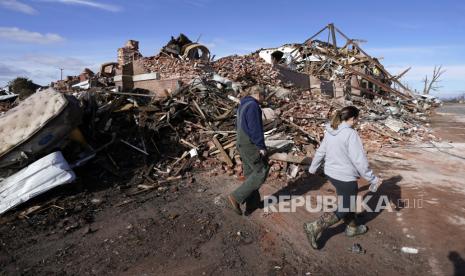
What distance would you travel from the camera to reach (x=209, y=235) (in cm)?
437

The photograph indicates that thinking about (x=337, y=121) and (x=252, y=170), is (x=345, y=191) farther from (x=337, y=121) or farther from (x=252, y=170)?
(x=252, y=170)

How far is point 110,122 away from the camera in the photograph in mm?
7277

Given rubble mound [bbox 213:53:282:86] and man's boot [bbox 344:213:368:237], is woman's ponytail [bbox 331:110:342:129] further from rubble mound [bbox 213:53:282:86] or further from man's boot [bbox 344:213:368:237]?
rubble mound [bbox 213:53:282:86]

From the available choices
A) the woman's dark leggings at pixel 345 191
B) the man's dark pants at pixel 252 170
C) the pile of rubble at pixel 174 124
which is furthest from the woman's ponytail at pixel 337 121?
the pile of rubble at pixel 174 124

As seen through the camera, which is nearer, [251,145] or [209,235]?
[209,235]

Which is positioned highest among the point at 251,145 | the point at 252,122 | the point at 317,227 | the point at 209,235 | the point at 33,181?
the point at 252,122

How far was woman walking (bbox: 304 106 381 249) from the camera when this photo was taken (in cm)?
375

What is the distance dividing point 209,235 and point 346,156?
1.92 m

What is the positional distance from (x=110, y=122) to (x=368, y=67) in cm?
1943

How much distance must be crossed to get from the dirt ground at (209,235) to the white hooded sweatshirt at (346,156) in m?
0.88

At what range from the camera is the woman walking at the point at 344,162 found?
375 centimetres

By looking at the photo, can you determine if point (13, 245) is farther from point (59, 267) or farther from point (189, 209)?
point (189, 209)

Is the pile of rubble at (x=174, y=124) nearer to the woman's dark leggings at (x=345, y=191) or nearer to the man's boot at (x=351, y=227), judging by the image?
the man's boot at (x=351, y=227)

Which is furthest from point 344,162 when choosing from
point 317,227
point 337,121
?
point 317,227
